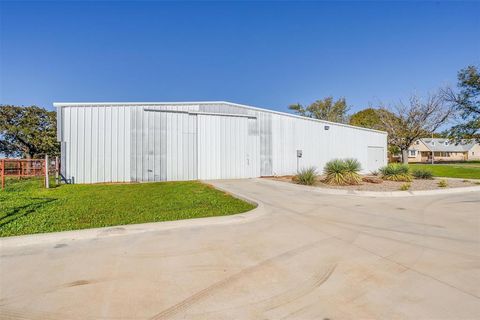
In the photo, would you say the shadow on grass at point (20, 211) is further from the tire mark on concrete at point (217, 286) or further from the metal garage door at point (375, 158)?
the metal garage door at point (375, 158)

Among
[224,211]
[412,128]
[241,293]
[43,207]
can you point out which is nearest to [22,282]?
[241,293]

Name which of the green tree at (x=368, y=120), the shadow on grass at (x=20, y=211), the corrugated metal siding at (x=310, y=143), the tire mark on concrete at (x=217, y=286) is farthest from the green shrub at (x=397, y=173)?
the green tree at (x=368, y=120)

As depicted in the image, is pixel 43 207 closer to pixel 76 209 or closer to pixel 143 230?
pixel 76 209

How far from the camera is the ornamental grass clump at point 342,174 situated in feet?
41.3

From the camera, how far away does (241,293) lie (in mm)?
2855

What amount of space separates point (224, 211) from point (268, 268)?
3.43 metres

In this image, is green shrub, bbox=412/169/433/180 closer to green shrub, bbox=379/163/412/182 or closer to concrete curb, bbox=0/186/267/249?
green shrub, bbox=379/163/412/182

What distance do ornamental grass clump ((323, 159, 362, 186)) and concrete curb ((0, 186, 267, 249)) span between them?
7.37m

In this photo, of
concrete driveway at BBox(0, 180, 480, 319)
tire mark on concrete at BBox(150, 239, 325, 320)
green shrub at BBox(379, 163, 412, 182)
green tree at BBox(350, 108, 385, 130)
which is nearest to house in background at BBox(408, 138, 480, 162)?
green tree at BBox(350, 108, 385, 130)

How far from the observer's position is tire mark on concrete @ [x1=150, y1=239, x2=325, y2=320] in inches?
99.1

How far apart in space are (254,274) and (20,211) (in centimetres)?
688

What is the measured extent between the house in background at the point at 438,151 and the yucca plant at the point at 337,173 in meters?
59.3

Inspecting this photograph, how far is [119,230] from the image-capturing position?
508 cm

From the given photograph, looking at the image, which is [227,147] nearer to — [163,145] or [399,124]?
[163,145]
